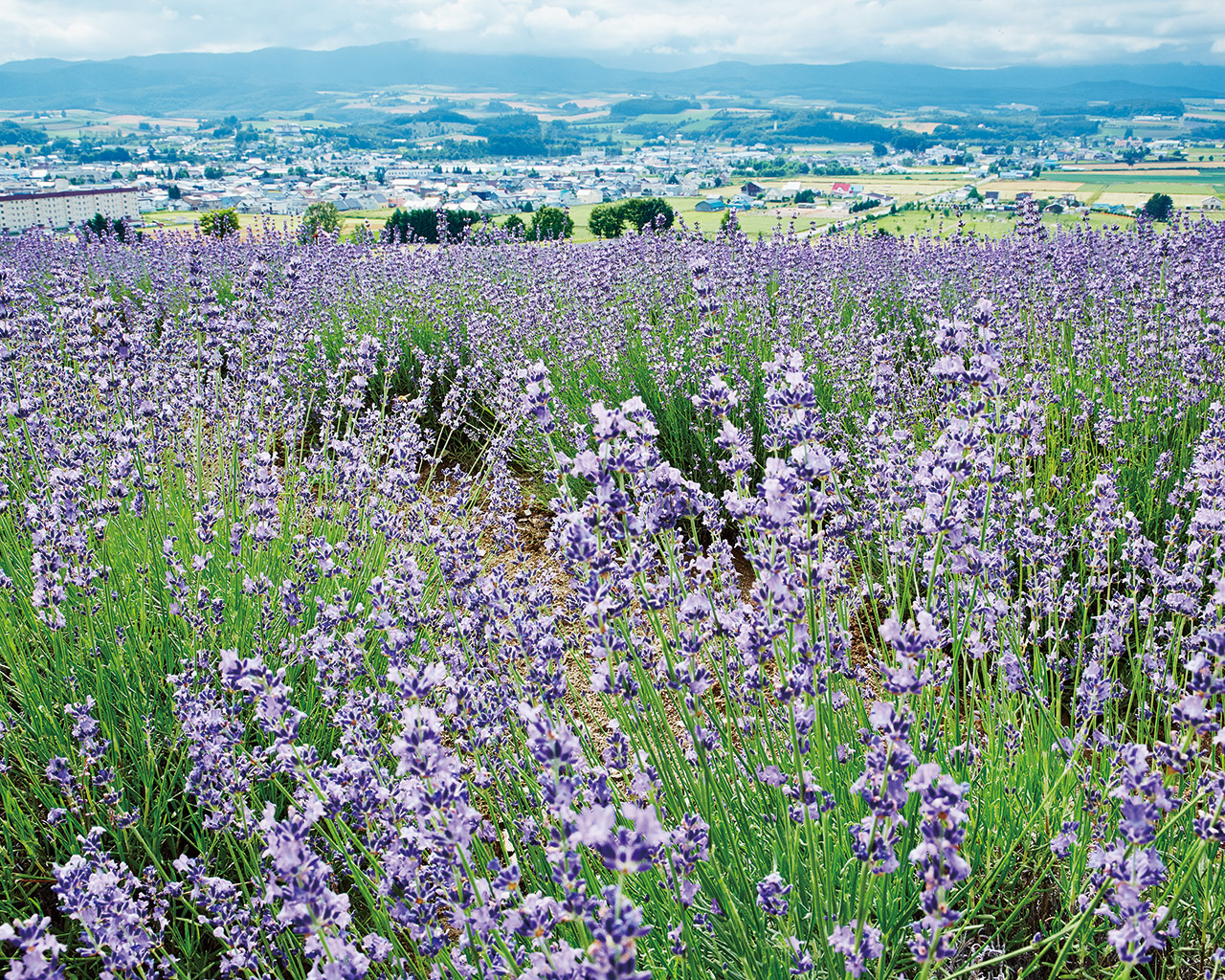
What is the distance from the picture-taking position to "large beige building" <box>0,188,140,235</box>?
46625mm

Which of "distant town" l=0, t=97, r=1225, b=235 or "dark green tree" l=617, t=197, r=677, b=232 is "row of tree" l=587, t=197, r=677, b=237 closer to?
"dark green tree" l=617, t=197, r=677, b=232

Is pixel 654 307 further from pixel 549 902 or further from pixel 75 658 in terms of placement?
pixel 549 902

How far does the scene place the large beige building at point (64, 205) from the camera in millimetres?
46625

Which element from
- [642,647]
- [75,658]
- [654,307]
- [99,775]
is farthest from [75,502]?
[654,307]

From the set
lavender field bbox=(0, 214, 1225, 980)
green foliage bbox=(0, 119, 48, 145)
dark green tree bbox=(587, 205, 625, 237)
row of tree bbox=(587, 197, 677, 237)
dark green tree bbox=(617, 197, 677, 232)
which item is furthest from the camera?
green foliage bbox=(0, 119, 48, 145)

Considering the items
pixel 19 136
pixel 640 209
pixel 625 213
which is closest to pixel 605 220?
pixel 625 213

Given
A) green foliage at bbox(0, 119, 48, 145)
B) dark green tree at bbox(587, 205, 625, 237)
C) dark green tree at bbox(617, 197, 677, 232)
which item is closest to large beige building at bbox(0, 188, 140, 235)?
dark green tree at bbox(587, 205, 625, 237)

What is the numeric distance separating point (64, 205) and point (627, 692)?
6745cm

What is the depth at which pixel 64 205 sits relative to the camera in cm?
5412

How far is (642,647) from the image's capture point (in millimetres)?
1831

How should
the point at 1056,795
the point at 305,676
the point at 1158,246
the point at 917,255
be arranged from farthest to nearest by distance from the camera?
the point at 917,255
the point at 1158,246
the point at 305,676
the point at 1056,795

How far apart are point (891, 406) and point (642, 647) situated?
9.17 ft

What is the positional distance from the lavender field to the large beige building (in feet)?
167

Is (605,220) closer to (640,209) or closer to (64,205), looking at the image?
(640,209)
